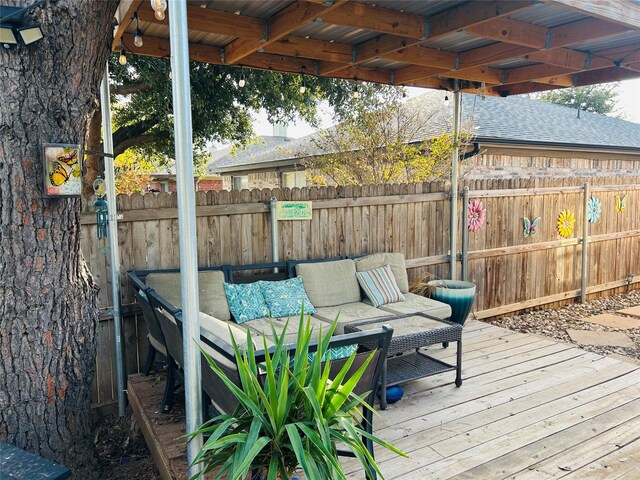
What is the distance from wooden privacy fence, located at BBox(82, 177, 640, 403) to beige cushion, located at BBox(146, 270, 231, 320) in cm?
25

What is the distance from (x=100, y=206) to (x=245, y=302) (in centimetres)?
137

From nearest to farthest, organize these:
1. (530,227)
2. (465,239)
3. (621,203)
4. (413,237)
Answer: (413,237) → (465,239) → (530,227) → (621,203)

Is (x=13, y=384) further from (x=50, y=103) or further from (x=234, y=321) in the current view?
(x=234, y=321)

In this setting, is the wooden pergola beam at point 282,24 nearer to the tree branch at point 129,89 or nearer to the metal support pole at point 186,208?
the metal support pole at point 186,208

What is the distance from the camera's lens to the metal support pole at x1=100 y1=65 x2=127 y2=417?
11.5 feet

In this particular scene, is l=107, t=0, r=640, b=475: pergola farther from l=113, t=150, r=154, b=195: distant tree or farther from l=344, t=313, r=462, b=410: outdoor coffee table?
l=113, t=150, r=154, b=195: distant tree

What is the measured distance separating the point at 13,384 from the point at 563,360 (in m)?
4.22

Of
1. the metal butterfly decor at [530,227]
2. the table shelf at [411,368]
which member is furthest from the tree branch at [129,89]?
the metal butterfly decor at [530,227]

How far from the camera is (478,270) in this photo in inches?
244

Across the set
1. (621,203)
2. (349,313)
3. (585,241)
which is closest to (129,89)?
(349,313)

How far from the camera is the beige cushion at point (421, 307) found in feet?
14.7

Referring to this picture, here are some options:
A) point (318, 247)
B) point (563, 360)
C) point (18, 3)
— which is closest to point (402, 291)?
point (318, 247)

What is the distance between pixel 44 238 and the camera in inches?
94.9

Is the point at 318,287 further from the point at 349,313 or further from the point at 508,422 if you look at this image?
the point at 508,422
